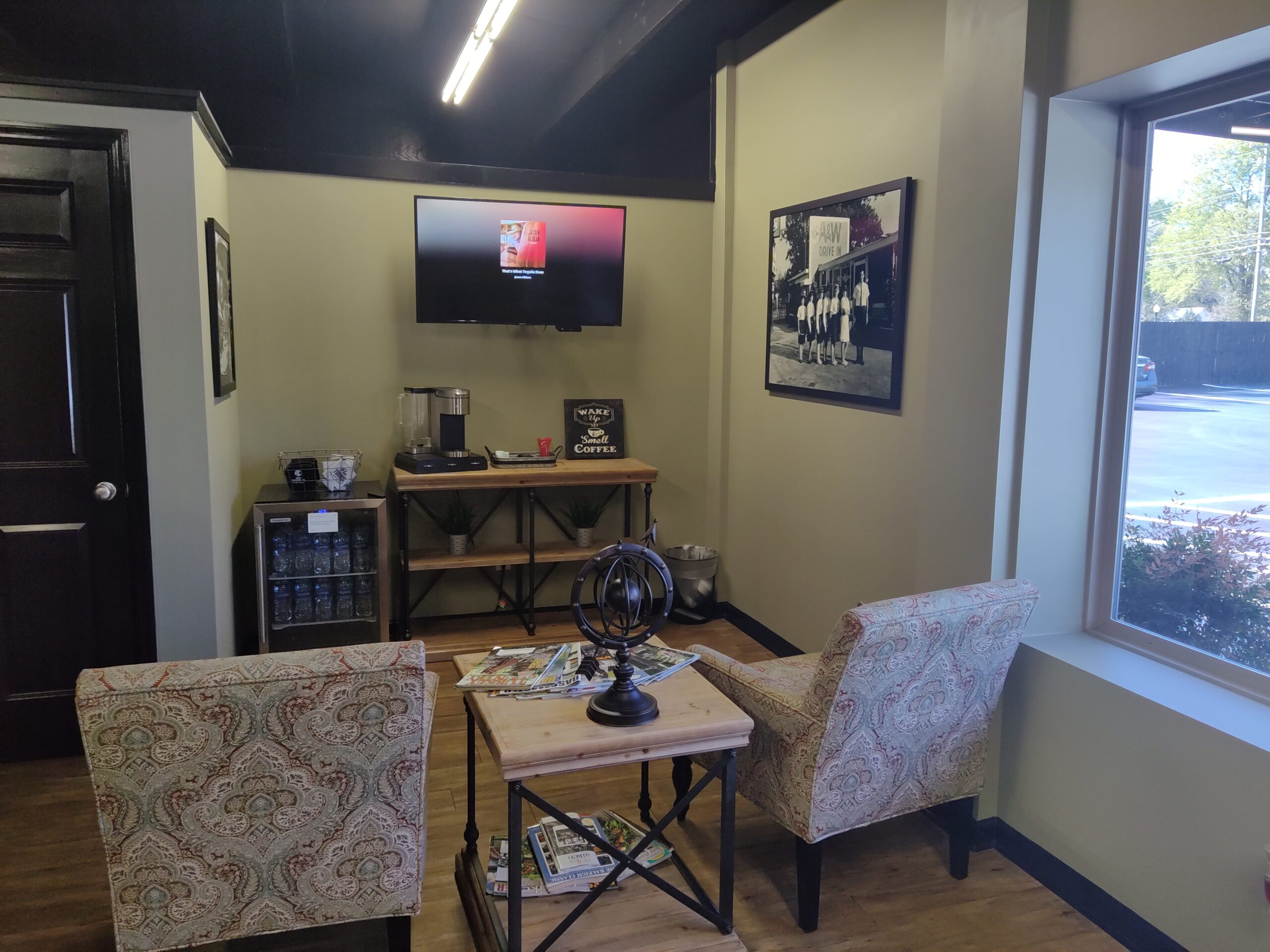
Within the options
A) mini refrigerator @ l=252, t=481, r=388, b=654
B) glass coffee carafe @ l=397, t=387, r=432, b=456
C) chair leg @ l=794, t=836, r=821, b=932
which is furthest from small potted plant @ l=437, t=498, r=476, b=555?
chair leg @ l=794, t=836, r=821, b=932

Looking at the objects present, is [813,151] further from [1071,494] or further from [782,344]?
[1071,494]

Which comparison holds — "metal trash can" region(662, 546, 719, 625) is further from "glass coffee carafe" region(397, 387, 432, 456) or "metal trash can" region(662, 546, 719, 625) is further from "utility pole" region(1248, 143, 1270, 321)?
"utility pole" region(1248, 143, 1270, 321)

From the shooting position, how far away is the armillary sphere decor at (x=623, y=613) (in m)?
1.99

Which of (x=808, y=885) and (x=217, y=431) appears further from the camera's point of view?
(x=217, y=431)

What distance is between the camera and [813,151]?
3.83 meters

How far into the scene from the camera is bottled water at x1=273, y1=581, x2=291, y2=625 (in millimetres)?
3854

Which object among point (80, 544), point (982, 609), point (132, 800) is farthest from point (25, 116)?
point (982, 609)

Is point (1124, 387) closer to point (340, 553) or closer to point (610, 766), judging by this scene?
point (610, 766)

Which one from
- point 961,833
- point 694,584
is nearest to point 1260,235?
point 961,833

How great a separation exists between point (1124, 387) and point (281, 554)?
3.29 meters

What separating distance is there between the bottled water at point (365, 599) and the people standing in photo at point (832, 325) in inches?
90.1

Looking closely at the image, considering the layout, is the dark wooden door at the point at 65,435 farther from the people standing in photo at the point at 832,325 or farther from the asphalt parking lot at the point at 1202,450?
the asphalt parking lot at the point at 1202,450

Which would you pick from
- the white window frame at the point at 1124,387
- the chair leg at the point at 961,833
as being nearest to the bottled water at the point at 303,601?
the chair leg at the point at 961,833

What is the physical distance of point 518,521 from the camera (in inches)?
186
